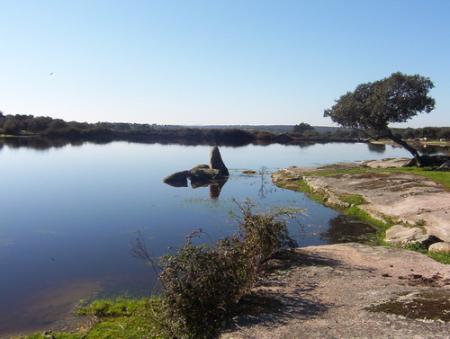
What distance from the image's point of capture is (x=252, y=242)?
15.2 meters

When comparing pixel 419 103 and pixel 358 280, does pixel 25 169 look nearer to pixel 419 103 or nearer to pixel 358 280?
pixel 419 103

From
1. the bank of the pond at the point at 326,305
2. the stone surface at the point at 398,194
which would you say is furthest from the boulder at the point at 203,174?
the bank of the pond at the point at 326,305

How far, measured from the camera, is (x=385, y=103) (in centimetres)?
4612

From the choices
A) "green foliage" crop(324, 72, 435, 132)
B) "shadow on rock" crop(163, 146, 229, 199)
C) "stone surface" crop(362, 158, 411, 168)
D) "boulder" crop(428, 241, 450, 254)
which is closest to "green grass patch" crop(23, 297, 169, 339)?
"boulder" crop(428, 241, 450, 254)

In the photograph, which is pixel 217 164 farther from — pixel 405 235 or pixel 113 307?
pixel 113 307

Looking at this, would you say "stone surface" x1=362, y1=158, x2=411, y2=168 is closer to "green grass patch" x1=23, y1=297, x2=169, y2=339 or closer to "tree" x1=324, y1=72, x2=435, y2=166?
"tree" x1=324, y1=72, x2=435, y2=166

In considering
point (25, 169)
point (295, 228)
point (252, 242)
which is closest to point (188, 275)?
point (252, 242)

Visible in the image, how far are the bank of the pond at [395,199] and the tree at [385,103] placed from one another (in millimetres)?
5339

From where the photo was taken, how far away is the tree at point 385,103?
150 feet

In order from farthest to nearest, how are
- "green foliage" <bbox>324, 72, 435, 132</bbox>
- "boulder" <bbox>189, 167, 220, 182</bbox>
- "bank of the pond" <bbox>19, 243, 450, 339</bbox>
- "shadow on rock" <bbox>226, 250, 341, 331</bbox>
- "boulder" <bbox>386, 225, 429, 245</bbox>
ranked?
"boulder" <bbox>189, 167, 220, 182</bbox>, "green foliage" <bbox>324, 72, 435, 132</bbox>, "boulder" <bbox>386, 225, 429, 245</bbox>, "shadow on rock" <bbox>226, 250, 341, 331</bbox>, "bank of the pond" <bbox>19, 243, 450, 339</bbox>

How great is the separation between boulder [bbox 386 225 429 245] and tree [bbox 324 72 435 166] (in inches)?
1016

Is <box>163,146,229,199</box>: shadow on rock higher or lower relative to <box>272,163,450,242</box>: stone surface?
lower

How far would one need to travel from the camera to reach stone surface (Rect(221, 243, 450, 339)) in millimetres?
10539

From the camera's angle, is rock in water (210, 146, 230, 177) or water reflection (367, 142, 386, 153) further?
water reflection (367, 142, 386, 153)
